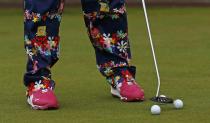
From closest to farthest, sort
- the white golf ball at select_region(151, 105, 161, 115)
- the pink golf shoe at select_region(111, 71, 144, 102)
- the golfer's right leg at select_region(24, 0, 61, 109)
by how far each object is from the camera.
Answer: the white golf ball at select_region(151, 105, 161, 115) → the golfer's right leg at select_region(24, 0, 61, 109) → the pink golf shoe at select_region(111, 71, 144, 102)

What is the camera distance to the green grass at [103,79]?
2.94 meters

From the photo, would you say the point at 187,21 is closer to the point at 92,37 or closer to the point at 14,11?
the point at 14,11

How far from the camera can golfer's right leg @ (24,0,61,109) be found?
3.14 m

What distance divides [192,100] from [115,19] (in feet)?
1.75

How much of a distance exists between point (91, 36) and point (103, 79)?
0.66 metres

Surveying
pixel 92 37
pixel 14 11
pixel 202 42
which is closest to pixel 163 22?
pixel 202 42

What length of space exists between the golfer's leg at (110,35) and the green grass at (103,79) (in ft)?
0.58

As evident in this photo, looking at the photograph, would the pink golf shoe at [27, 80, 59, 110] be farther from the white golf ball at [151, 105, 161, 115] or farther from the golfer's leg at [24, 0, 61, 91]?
the white golf ball at [151, 105, 161, 115]

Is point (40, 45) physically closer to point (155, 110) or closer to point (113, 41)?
point (113, 41)

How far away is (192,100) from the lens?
3283mm

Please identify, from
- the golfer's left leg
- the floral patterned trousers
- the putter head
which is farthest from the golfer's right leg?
the putter head

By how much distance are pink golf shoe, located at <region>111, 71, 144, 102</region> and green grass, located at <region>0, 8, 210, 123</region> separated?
46 mm

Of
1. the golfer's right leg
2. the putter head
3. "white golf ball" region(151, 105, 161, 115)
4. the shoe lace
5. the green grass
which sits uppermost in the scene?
the golfer's right leg

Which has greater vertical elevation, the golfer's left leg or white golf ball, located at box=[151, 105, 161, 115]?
the golfer's left leg
